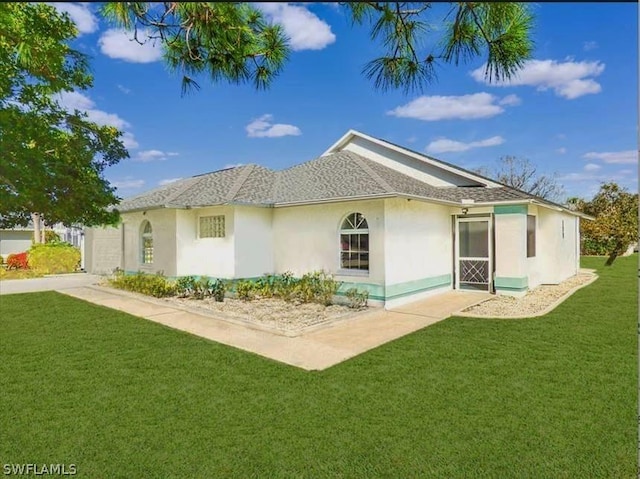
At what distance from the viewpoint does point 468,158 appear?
4516 centimetres

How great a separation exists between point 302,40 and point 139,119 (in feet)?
7.36

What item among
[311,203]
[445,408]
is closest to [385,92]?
[445,408]

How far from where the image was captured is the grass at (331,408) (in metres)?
3.78

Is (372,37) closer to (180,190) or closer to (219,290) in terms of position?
(219,290)

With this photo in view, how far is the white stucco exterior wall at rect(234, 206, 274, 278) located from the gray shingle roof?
0.57 meters

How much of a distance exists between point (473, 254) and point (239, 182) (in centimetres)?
974

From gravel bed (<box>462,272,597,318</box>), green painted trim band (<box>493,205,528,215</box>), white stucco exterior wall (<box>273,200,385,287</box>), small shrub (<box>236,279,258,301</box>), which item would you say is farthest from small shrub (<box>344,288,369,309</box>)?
green painted trim band (<box>493,205,528,215</box>)

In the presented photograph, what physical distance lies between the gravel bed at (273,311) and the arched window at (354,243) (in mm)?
1493

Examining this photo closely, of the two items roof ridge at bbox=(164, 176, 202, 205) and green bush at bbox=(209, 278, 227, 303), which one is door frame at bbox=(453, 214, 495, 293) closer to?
green bush at bbox=(209, 278, 227, 303)

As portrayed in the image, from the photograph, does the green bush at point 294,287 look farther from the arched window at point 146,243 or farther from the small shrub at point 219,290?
the arched window at point 146,243

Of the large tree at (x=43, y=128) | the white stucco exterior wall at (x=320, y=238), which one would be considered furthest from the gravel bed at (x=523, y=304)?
the large tree at (x=43, y=128)

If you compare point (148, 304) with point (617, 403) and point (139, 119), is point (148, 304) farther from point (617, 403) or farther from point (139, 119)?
point (617, 403)

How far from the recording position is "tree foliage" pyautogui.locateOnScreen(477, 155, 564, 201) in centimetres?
4615

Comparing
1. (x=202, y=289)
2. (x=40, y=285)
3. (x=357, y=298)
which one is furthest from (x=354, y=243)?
(x=40, y=285)
